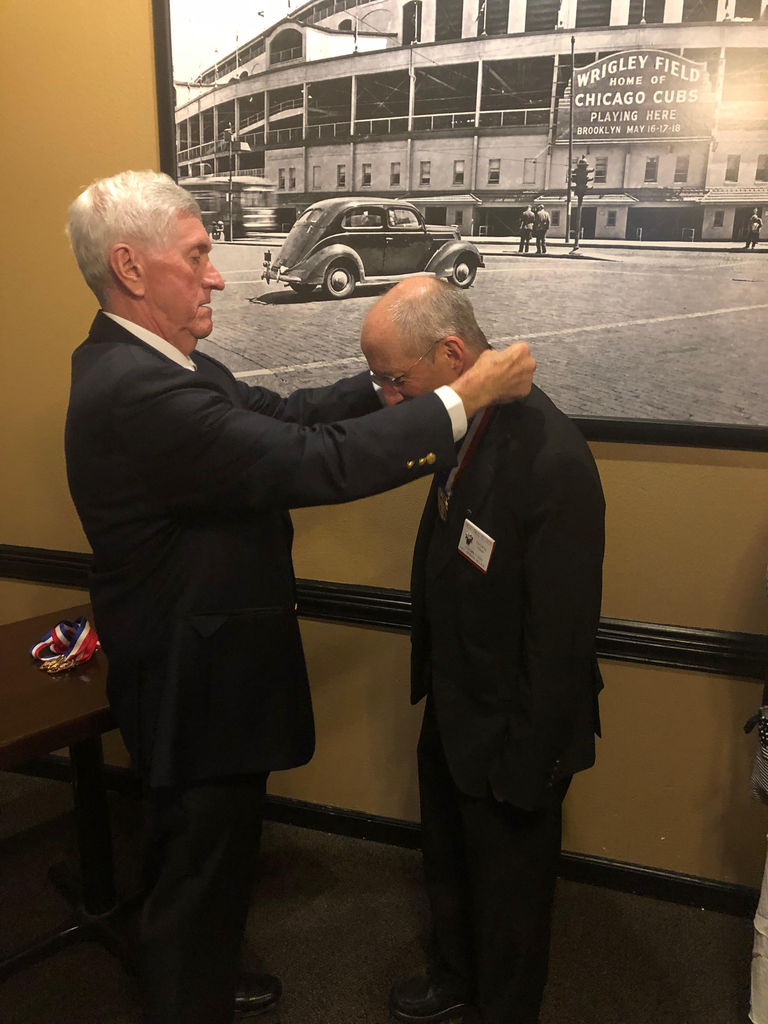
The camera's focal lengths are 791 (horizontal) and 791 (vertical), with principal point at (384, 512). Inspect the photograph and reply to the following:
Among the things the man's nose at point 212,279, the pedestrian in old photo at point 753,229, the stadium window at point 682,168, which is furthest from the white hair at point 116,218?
the pedestrian in old photo at point 753,229

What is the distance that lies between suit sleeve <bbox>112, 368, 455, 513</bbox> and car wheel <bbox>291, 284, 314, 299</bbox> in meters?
0.88

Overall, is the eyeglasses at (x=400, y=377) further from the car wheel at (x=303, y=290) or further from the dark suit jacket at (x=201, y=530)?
the car wheel at (x=303, y=290)

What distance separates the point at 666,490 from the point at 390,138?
1.11 meters

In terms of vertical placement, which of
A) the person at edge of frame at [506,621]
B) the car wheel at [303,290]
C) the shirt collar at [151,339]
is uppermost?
A: the car wheel at [303,290]

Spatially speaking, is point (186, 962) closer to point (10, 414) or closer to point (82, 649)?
point (82, 649)

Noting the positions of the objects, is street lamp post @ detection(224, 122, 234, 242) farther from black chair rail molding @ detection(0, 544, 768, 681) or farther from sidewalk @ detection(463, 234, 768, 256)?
black chair rail molding @ detection(0, 544, 768, 681)

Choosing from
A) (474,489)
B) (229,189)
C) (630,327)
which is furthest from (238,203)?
(474,489)

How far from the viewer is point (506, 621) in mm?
1476

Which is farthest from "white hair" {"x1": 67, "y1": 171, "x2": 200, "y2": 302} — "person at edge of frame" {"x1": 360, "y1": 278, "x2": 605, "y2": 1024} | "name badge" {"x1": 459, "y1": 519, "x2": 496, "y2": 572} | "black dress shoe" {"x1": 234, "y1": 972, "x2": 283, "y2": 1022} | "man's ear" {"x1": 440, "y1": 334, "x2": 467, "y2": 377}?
"black dress shoe" {"x1": 234, "y1": 972, "x2": 283, "y2": 1022}

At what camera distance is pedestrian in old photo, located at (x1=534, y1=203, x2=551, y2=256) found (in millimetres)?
1889

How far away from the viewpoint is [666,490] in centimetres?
195

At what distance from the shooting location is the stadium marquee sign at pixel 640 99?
1.68 metres

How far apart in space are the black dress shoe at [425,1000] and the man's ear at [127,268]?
1.66 metres

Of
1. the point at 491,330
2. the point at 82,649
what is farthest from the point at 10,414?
the point at 491,330
